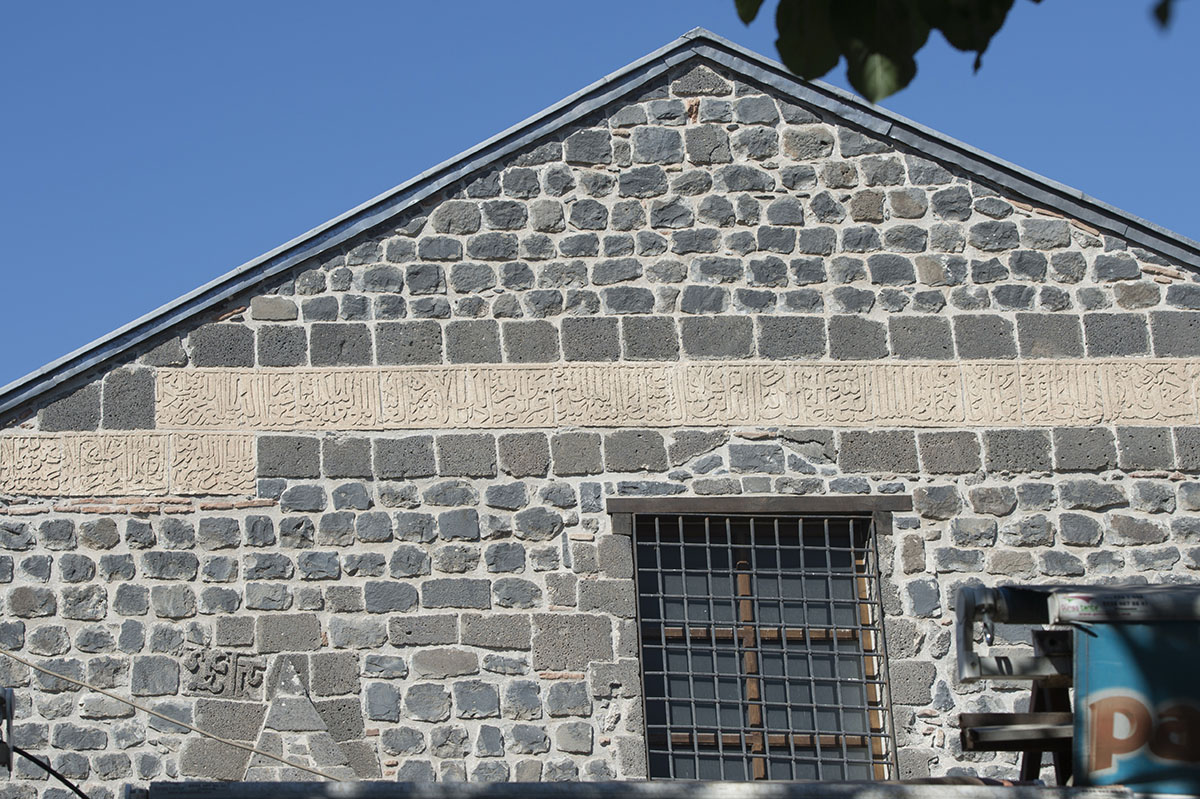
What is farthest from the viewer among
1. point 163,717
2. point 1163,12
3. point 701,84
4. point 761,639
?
point 701,84

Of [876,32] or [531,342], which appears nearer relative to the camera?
[876,32]

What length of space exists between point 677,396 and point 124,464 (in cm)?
315

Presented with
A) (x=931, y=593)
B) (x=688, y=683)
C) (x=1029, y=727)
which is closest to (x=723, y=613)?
(x=688, y=683)

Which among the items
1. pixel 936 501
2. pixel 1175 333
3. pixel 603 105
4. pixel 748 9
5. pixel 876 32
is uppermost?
pixel 603 105

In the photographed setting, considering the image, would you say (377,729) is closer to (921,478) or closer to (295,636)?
(295,636)

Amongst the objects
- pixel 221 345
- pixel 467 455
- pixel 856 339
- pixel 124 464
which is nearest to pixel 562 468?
pixel 467 455

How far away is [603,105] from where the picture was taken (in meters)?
10.0

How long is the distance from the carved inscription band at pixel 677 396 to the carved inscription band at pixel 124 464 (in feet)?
0.45

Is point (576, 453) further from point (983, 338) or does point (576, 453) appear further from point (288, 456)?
point (983, 338)

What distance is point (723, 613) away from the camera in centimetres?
923

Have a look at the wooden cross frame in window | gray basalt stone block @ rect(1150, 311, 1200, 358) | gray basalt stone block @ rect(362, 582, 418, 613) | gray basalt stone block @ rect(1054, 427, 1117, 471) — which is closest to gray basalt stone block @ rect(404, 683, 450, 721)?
gray basalt stone block @ rect(362, 582, 418, 613)

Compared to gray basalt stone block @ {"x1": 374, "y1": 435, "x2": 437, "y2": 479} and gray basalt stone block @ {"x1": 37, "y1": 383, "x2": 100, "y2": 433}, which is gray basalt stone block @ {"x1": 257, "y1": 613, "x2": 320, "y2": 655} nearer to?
gray basalt stone block @ {"x1": 374, "y1": 435, "x2": 437, "y2": 479}

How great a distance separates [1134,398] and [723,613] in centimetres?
278

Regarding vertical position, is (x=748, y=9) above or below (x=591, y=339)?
below
